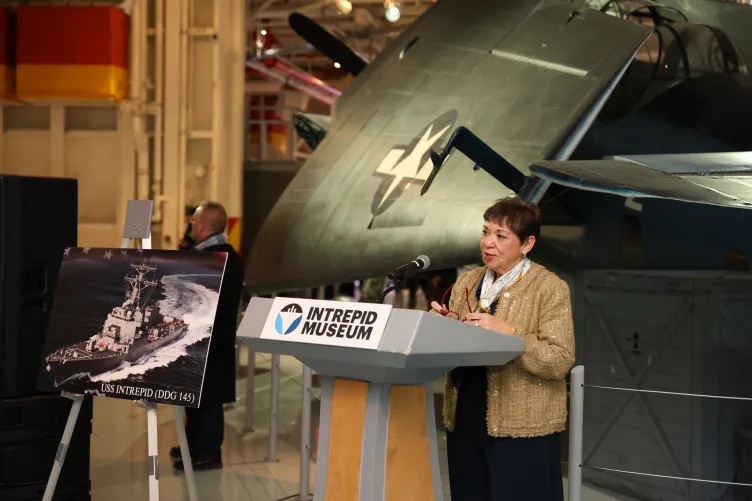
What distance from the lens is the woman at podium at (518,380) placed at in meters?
3.19

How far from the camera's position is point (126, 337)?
14.2 feet

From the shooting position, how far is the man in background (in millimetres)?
6035

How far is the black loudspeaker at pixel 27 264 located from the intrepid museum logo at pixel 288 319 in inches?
94.5

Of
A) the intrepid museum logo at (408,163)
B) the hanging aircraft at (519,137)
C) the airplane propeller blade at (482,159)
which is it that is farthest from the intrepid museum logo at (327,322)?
the intrepid museum logo at (408,163)

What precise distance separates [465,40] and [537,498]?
5.27m

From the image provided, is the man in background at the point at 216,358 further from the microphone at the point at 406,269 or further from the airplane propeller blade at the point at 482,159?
the microphone at the point at 406,269

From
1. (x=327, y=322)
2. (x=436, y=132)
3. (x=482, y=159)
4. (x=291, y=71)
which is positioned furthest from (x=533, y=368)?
(x=291, y=71)

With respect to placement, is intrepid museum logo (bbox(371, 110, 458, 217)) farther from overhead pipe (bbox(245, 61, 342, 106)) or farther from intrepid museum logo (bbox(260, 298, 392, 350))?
overhead pipe (bbox(245, 61, 342, 106))

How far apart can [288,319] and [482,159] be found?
113 inches

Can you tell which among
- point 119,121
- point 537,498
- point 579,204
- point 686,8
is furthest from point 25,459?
point 686,8

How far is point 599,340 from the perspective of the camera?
20.6 feet

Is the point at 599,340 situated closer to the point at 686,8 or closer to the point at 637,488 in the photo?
the point at 637,488

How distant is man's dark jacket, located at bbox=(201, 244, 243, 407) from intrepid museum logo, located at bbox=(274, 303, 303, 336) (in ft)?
10.1

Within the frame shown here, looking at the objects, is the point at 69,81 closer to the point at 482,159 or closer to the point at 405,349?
the point at 482,159
